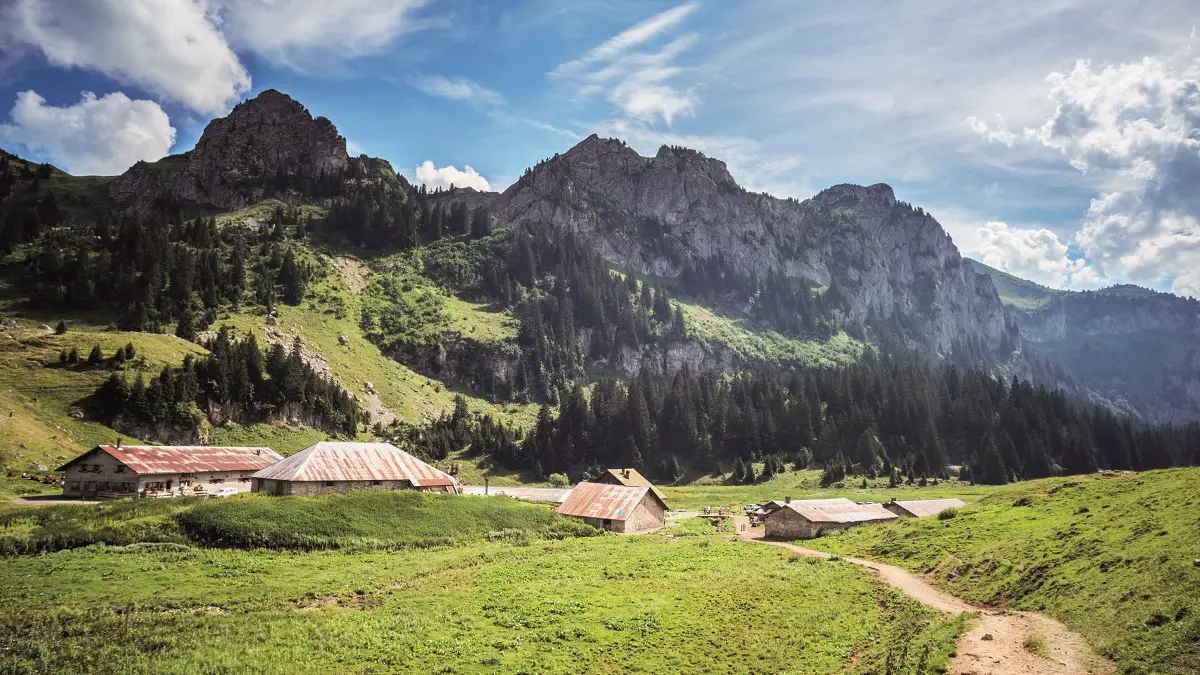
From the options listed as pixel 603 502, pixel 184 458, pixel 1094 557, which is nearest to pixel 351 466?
pixel 184 458

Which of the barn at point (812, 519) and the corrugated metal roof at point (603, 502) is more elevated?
the corrugated metal roof at point (603, 502)

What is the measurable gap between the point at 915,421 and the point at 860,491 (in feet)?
160

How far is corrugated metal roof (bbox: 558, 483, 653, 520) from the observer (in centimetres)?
6562

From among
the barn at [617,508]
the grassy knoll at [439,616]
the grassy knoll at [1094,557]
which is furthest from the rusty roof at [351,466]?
the grassy knoll at [1094,557]

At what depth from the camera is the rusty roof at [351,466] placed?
58969 mm

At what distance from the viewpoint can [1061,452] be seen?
14200 centimetres

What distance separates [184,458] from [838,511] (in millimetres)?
74996

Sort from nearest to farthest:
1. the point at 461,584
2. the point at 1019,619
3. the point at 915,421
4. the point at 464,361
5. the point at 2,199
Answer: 1. the point at 1019,619
2. the point at 461,584
3. the point at 915,421
4. the point at 2,199
5. the point at 464,361

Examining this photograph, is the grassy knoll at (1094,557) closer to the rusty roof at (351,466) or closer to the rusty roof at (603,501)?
the rusty roof at (603,501)

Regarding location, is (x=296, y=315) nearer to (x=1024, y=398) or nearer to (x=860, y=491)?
(x=860, y=491)

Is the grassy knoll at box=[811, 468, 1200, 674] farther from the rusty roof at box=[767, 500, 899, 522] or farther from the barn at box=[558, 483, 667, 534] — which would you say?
the barn at box=[558, 483, 667, 534]

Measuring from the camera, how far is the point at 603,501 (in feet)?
224

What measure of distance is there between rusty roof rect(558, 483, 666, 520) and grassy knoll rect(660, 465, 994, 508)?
3053 cm

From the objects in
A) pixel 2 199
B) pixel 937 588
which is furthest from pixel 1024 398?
pixel 2 199
